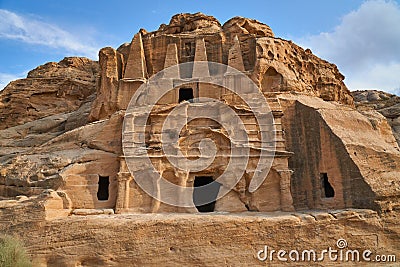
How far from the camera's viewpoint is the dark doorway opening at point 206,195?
57.7 feet

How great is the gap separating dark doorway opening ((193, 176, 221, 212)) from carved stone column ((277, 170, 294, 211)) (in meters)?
2.83

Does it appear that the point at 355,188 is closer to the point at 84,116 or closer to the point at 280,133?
the point at 280,133

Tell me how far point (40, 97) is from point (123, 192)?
21.5 m

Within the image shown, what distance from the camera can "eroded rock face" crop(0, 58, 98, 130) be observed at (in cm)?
3266

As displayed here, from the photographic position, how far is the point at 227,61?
24.3 meters

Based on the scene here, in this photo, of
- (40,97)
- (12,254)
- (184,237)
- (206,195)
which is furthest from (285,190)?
Answer: (40,97)

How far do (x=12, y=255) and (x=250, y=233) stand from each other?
26.1ft

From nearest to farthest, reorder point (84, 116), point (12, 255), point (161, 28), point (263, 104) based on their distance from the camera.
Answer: point (12, 255) → point (263, 104) → point (84, 116) → point (161, 28)

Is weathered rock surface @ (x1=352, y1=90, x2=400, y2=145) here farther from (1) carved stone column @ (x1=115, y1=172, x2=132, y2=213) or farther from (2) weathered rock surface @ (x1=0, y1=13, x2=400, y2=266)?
(1) carved stone column @ (x1=115, y1=172, x2=132, y2=213)

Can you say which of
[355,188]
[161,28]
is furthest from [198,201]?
[161,28]

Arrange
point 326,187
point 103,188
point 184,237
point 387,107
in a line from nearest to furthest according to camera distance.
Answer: point 184,237
point 326,187
point 103,188
point 387,107

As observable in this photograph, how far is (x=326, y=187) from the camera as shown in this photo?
17.5 meters

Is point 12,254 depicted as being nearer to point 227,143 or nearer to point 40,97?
point 227,143

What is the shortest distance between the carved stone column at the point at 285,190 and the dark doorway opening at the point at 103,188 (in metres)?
8.07
